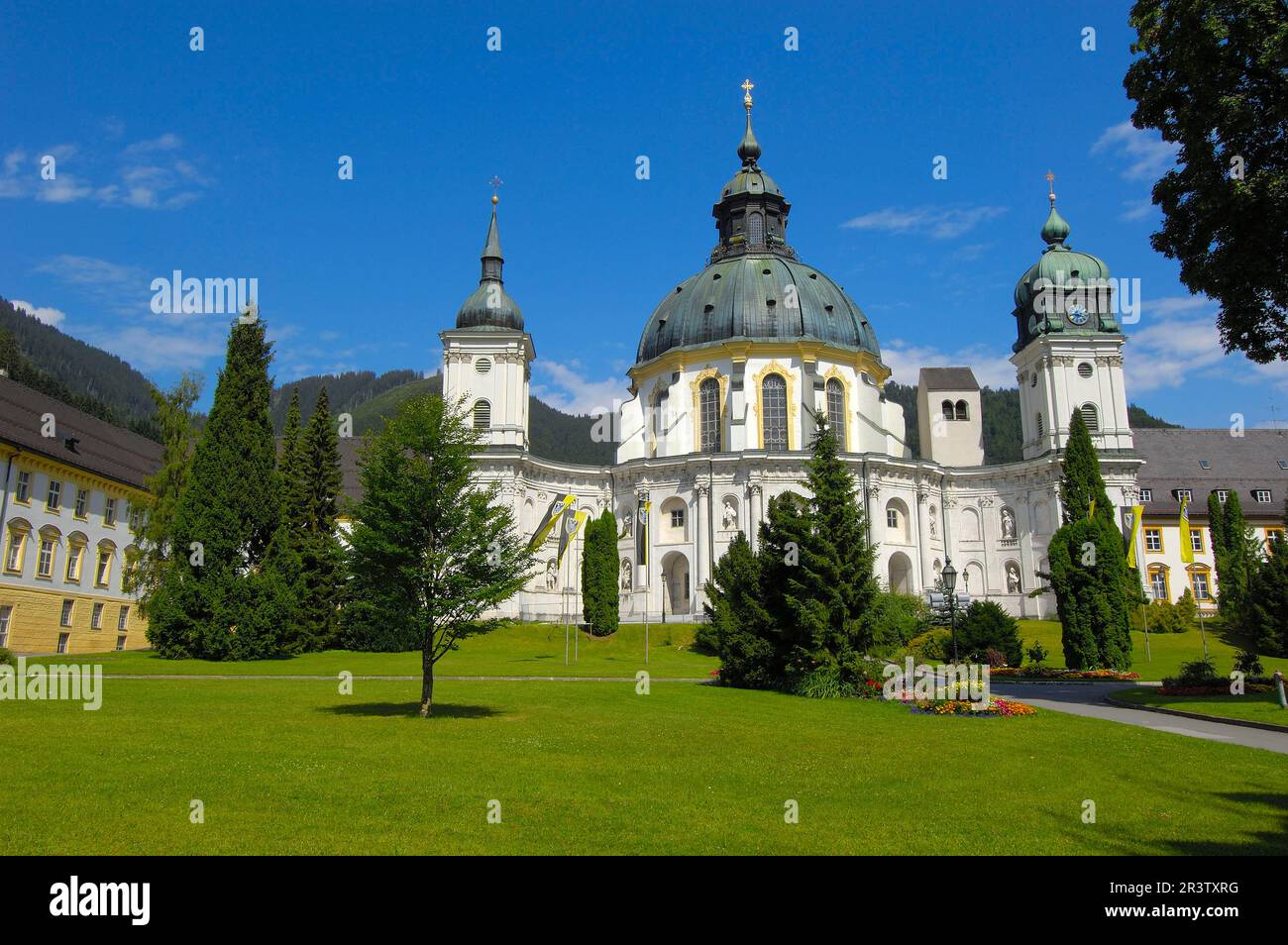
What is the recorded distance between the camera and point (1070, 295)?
70562 mm

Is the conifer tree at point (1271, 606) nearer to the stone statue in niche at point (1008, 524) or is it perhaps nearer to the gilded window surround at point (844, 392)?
the stone statue in niche at point (1008, 524)

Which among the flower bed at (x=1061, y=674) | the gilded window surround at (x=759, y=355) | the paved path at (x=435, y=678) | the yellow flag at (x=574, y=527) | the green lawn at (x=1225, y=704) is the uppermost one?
the gilded window surround at (x=759, y=355)

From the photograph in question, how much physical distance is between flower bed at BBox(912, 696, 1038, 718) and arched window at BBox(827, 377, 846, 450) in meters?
47.9

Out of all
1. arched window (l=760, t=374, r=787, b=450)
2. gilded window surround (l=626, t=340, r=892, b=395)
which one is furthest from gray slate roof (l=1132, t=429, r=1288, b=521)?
arched window (l=760, t=374, r=787, b=450)

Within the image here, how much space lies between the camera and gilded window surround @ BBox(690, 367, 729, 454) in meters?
67.6

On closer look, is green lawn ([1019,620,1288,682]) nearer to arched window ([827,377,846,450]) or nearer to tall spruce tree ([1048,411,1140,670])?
tall spruce tree ([1048,411,1140,670])

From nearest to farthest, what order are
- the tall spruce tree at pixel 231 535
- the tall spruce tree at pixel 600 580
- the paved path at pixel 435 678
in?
the paved path at pixel 435 678 → the tall spruce tree at pixel 231 535 → the tall spruce tree at pixel 600 580

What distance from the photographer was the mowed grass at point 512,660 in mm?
33312

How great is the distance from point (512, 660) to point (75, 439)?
24.8 metres

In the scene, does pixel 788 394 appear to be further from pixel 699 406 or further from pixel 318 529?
pixel 318 529

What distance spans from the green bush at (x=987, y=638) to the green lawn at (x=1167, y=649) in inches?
164

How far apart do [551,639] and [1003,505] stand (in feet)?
125

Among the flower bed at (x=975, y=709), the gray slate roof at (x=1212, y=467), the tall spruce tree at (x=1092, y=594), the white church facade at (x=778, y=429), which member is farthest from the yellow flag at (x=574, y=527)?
the gray slate roof at (x=1212, y=467)

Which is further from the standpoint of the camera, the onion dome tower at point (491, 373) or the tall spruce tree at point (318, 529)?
the onion dome tower at point (491, 373)
